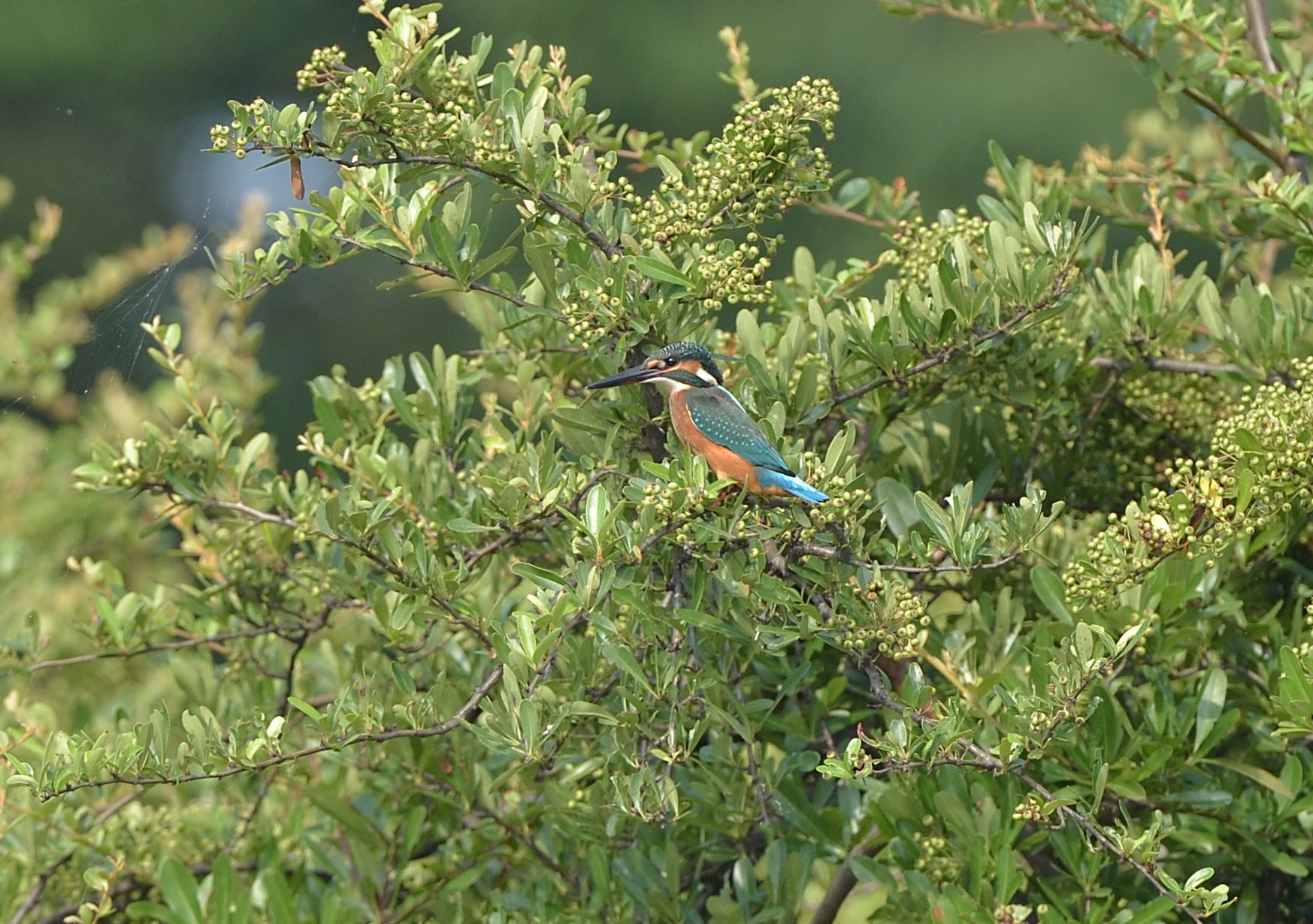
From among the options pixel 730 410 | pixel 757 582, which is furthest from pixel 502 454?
pixel 757 582

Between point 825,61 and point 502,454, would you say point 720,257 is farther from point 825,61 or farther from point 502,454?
point 825,61

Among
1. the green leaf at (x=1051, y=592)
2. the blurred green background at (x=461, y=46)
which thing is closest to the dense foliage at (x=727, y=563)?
the green leaf at (x=1051, y=592)

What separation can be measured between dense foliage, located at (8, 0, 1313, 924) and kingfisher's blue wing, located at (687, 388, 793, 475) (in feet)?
0.18

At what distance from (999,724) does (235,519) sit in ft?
4.13

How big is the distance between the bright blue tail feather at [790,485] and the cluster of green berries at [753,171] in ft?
1.03

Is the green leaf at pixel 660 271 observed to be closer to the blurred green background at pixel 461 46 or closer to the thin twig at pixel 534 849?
the thin twig at pixel 534 849

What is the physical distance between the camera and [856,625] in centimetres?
175

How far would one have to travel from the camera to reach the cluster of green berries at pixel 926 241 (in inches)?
88.4

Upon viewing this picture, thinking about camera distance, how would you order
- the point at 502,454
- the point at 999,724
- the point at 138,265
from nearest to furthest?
1. the point at 999,724
2. the point at 502,454
3. the point at 138,265

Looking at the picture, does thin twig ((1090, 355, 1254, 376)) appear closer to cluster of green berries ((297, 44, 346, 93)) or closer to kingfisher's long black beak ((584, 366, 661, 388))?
kingfisher's long black beak ((584, 366, 661, 388))

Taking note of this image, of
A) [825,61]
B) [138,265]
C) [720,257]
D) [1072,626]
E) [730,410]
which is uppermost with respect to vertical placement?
[720,257]

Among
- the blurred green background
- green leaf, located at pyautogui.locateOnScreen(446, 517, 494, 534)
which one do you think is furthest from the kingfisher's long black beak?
the blurred green background

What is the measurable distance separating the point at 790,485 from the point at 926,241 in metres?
0.70

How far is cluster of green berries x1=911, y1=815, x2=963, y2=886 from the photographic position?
1.93 meters
